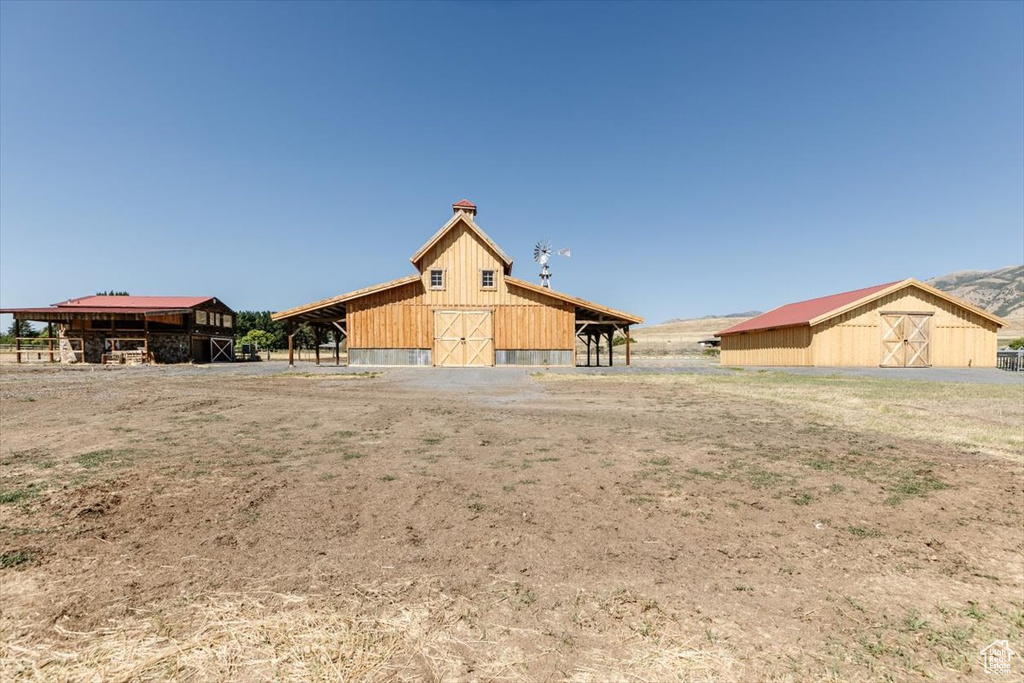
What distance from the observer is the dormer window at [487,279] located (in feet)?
95.1

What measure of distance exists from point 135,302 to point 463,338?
34553 millimetres

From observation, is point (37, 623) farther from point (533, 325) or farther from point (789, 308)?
point (789, 308)

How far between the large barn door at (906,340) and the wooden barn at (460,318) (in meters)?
18.3

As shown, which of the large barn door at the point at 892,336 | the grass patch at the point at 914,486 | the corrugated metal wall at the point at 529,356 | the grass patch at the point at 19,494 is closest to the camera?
the grass patch at the point at 19,494

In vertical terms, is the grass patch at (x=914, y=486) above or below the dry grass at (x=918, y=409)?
below

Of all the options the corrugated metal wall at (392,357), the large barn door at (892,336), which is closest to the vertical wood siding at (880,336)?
the large barn door at (892,336)

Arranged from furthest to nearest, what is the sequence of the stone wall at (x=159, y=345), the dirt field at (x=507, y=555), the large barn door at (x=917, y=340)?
the stone wall at (x=159, y=345), the large barn door at (x=917, y=340), the dirt field at (x=507, y=555)

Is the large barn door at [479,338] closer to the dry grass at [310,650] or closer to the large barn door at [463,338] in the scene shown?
the large barn door at [463,338]

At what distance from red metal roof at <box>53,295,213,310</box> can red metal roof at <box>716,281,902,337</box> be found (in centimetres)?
4781

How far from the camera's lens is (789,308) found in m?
38.8

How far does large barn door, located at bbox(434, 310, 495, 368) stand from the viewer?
28531 mm

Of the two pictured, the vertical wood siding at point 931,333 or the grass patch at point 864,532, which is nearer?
the grass patch at point 864,532

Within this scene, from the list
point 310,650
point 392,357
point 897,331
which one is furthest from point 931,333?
point 310,650

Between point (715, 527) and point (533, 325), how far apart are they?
24742mm
